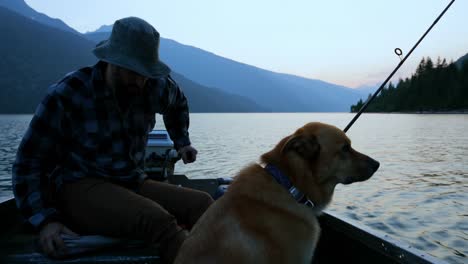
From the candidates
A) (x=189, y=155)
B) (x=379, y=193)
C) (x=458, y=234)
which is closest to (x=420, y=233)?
(x=458, y=234)

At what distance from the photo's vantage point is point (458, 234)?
10164 millimetres

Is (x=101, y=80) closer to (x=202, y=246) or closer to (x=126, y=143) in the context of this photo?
(x=126, y=143)

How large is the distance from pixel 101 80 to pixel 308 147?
2017 millimetres

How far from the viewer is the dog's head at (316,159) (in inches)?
139

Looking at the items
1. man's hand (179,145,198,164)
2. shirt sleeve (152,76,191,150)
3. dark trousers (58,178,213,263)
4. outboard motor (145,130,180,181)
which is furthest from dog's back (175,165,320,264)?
outboard motor (145,130,180,181)

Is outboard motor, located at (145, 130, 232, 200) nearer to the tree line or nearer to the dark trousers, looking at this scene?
the dark trousers

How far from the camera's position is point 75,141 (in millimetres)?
3820

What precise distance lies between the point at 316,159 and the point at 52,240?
7.84ft

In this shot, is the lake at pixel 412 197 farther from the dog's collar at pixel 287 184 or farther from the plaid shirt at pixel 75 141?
the plaid shirt at pixel 75 141

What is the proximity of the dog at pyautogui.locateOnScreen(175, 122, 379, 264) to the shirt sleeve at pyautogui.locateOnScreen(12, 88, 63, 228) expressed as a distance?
145cm

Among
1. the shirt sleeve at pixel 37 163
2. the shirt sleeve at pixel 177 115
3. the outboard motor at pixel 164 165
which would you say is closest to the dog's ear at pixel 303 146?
the shirt sleeve at pixel 177 115

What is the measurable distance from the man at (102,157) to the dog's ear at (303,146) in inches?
47.3

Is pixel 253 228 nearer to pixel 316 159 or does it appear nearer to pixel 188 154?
pixel 316 159

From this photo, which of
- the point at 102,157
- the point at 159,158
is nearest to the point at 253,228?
the point at 102,157
